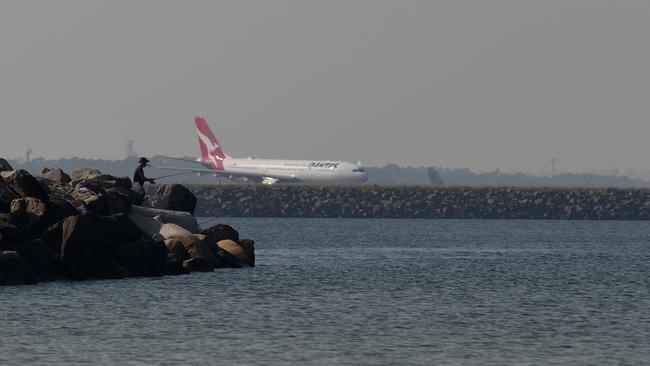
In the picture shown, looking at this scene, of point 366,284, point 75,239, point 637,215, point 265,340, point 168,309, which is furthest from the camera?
point 637,215

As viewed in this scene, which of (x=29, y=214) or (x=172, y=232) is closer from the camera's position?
(x=29, y=214)

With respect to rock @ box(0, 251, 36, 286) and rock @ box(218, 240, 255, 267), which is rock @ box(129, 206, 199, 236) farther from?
rock @ box(0, 251, 36, 286)

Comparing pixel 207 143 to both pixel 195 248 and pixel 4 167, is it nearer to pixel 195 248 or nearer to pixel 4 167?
pixel 4 167

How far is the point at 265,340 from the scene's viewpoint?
3266cm

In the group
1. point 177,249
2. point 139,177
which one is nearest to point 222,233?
point 139,177

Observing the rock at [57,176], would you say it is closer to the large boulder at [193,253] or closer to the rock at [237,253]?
the rock at [237,253]

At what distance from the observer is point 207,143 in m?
172

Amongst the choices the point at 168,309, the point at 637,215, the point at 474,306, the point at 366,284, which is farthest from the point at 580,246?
the point at 637,215

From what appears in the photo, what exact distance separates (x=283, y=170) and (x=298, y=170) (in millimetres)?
2192

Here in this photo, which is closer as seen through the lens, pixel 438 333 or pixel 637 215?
pixel 438 333

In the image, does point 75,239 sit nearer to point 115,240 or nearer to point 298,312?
point 115,240

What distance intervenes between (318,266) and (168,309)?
20.5 meters

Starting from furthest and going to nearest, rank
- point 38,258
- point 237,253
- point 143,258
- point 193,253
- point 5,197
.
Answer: point 237,253 → point 193,253 → point 143,258 → point 5,197 → point 38,258

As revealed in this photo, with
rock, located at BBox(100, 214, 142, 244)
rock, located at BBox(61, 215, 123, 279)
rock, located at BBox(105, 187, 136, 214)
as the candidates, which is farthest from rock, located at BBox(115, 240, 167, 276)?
rock, located at BBox(105, 187, 136, 214)
